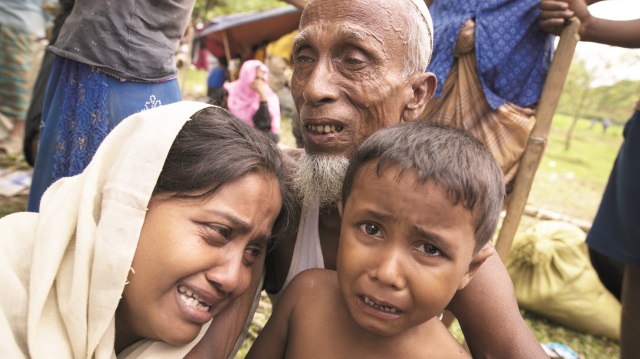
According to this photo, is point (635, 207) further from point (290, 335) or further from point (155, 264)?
point (155, 264)

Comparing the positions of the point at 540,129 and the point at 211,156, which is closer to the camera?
the point at 211,156

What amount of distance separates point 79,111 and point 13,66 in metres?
2.76

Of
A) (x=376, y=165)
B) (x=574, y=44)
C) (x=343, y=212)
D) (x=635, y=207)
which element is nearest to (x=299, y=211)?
(x=343, y=212)

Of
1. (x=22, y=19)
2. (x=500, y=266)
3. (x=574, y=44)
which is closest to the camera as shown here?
(x=500, y=266)

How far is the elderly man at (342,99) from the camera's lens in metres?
1.96

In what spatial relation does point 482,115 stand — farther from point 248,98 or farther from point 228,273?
point 248,98

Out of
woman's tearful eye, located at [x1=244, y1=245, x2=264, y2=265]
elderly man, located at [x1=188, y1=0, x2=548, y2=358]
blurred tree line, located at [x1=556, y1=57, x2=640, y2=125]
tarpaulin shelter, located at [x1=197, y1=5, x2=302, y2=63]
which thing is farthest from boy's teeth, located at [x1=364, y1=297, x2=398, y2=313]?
blurred tree line, located at [x1=556, y1=57, x2=640, y2=125]

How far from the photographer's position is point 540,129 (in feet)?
8.90

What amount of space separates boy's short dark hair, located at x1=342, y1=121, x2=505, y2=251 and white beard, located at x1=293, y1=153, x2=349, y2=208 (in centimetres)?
41

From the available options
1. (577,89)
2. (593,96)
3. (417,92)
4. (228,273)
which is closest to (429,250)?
(228,273)

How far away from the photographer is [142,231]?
149cm

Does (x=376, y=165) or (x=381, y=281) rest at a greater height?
(x=376, y=165)

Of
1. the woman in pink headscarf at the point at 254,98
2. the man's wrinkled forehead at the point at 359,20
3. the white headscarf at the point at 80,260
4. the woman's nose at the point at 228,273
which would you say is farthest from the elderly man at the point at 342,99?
the woman in pink headscarf at the point at 254,98

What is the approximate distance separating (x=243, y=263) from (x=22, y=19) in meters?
4.25
